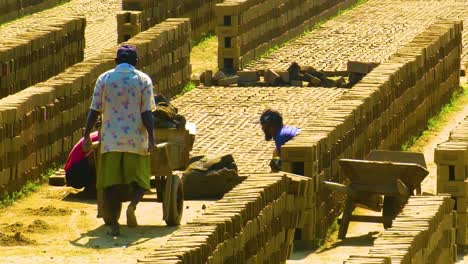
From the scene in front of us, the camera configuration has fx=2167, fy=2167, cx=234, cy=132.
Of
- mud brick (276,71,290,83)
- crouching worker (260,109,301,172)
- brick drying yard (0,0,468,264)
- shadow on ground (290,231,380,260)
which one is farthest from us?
mud brick (276,71,290,83)

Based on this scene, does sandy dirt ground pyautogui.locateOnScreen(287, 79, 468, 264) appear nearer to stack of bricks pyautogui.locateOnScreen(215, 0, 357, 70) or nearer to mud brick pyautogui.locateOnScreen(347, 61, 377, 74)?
mud brick pyautogui.locateOnScreen(347, 61, 377, 74)

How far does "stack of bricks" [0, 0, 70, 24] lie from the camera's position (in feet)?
115

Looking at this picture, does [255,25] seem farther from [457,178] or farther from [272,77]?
[457,178]

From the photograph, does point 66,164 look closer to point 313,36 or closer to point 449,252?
point 449,252

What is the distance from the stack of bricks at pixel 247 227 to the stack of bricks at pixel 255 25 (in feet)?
34.8

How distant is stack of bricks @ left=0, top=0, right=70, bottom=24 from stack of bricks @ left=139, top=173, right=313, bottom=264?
1569 cm

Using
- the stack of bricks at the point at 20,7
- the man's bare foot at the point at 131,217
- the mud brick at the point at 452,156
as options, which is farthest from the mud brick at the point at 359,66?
the man's bare foot at the point at 131,217

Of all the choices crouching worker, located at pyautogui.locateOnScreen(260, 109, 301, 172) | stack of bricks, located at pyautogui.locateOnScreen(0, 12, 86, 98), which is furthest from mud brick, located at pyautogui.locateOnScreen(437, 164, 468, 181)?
stack of bricks, located at pyautogui.locateOnScreen(0, 12, 86, 98)

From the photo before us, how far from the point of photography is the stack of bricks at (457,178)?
20328 mm

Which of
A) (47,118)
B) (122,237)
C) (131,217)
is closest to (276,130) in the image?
(131,217)

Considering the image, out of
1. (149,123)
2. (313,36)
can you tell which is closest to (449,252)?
Answer: (149,123)

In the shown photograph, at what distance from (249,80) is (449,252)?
33.7ft

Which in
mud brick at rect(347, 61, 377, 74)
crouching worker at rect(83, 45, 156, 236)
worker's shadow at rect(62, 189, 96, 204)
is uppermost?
crouching worker at rect(83, 45, 156, 236)

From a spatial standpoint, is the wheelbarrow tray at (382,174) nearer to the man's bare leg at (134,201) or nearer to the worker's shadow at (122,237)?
the worker's shadow at (122,237)
